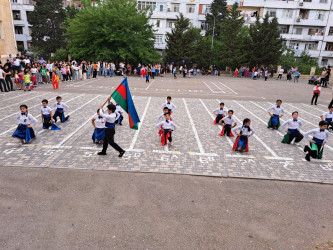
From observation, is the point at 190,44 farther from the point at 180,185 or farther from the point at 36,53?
the point at 180,185

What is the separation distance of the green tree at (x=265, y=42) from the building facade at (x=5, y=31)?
3174 centimetres

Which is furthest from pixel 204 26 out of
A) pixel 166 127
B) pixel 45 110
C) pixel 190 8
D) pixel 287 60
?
pixel 166 127

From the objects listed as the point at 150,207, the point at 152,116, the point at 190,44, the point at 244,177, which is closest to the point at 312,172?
the point at 244,177

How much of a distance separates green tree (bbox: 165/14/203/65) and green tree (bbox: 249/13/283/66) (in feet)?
29.3

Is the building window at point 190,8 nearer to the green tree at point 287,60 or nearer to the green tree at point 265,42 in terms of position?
the green tree at point 265,42

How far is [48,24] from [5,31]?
2151 centimetres

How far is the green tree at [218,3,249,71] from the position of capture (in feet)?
130

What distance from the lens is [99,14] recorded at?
3045 centimetres

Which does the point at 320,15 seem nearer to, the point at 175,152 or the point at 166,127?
the point at 166,127

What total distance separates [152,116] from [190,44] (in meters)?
30.3

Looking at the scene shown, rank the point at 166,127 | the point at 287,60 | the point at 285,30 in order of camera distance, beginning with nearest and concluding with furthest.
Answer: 1. the point at 166,127
2. the point at 287,60
3. the point at 285,30

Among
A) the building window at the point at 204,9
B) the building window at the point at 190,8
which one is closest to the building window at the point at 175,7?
the building window at the point at 190,8

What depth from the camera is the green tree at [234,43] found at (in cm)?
3950

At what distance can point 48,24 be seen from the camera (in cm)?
4572
